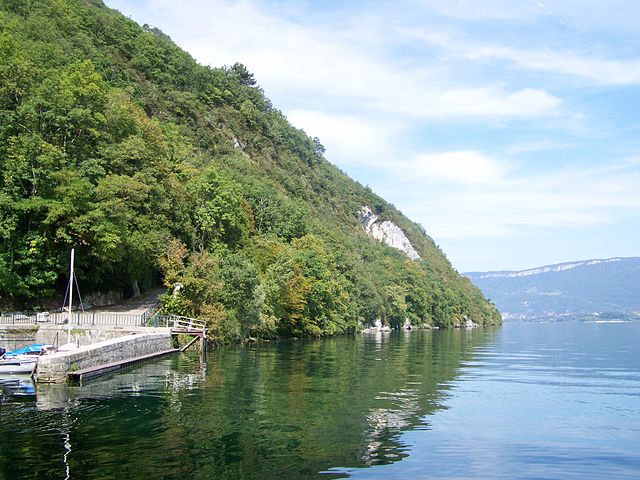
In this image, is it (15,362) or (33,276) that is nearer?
(15,362)

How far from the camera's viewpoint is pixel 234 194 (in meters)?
76.6

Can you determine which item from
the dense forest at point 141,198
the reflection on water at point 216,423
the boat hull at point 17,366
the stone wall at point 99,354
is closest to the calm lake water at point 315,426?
the reflection on water at point 216,423

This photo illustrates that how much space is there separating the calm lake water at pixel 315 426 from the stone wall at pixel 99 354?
136 centimetres

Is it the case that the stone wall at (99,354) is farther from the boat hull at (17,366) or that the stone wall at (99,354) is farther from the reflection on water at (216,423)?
the reflection on water at (216,423)

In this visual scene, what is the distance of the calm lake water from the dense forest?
18.3 metres

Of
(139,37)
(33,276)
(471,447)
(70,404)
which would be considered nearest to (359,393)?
(471,447)

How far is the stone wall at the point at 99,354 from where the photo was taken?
30.6 m

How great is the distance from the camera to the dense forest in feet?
169

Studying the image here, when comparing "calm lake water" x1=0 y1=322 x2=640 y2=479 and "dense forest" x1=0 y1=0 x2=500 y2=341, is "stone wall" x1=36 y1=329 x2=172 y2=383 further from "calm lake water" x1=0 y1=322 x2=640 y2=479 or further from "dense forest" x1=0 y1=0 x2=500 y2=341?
"dense forest" x1=0 y1=0 x2=500 y2=341

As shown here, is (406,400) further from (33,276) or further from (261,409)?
(33,276)

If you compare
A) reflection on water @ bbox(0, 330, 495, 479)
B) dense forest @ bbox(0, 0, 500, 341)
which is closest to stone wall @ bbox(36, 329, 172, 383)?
reflection on water @ bbox(0, 330, 495, 479)

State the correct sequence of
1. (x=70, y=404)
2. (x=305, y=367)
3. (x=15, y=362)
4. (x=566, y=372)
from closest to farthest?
(x=70, y=404)
(x=15, y=362)
(x=305, y=367)
(x=566, y=372)

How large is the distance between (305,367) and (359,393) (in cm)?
1229

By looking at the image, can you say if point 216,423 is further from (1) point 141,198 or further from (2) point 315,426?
(1) point 141,198
